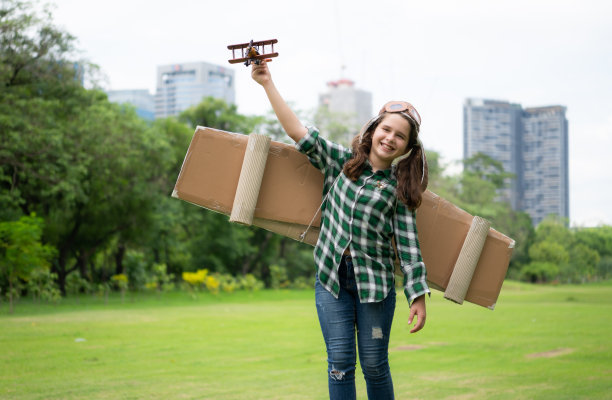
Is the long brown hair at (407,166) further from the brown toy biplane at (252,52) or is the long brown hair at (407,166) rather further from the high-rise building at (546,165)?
the high-rise building at (546,165)

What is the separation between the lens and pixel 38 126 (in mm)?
18484

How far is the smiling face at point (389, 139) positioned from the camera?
3.11 meters

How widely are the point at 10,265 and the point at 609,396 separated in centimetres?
1386

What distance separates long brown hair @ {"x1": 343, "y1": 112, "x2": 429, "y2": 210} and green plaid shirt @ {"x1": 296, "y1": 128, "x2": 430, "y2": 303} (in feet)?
0.13

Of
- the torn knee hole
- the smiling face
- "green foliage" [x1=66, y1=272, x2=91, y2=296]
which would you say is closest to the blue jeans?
the torn knee hole

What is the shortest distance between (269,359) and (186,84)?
3284 inches

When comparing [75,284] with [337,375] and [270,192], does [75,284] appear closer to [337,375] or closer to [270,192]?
[270,192]

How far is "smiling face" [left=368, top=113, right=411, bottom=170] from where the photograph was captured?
10.2 ft

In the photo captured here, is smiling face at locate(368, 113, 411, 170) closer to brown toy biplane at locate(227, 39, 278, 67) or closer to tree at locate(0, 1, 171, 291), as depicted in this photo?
brown toy biplane at locate(227, 39, 278, 67)

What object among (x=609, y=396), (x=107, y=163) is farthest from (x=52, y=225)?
(x=609, y=396)

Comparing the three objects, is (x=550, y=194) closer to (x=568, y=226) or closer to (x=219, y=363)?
(x=568, y=226)

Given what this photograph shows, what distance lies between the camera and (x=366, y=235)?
3.00 m

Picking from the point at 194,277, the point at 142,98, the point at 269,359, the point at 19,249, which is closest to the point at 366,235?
the point at 269,359

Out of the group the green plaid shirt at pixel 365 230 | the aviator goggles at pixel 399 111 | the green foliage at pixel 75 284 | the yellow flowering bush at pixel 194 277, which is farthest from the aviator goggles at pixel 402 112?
the yellow flowering bush at pixel 194 277
